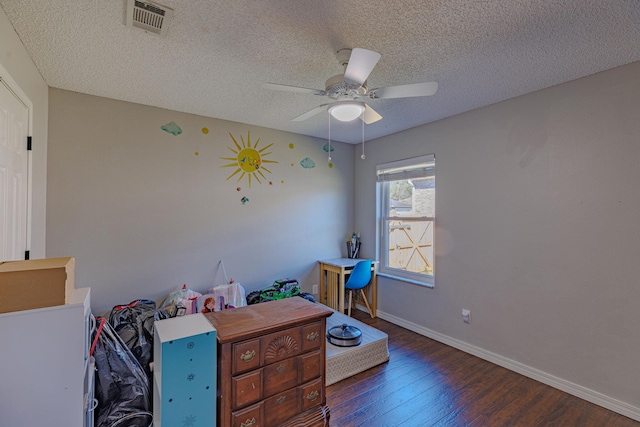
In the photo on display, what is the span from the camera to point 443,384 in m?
2.33

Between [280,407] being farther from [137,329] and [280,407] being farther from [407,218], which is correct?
→ [407,218]

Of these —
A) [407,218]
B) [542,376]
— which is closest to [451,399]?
[542,376]

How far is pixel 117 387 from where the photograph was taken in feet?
5.51


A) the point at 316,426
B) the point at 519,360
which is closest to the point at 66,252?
the point at 316,426

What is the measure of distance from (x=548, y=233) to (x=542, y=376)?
1.20 meters

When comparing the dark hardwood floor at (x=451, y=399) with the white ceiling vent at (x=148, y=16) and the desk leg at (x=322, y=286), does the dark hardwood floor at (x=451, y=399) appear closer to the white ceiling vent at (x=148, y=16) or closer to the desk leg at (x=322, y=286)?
the desk leg at (x=322, y=286)

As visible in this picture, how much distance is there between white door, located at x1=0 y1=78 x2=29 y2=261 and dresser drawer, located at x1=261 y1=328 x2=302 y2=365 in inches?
59.7

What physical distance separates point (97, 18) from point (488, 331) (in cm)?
378

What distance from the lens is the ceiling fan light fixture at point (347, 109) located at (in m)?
1.82

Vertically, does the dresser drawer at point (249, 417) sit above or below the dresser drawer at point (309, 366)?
below

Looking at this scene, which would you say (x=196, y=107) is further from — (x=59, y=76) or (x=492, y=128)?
(x=492, y=128)

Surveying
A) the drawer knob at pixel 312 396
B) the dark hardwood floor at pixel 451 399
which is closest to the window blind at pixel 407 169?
the dark hardwood floor at pixel 451 399

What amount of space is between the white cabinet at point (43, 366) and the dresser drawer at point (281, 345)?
0.79 m

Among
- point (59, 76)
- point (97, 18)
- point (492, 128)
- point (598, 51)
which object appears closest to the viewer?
point (97, 18)
